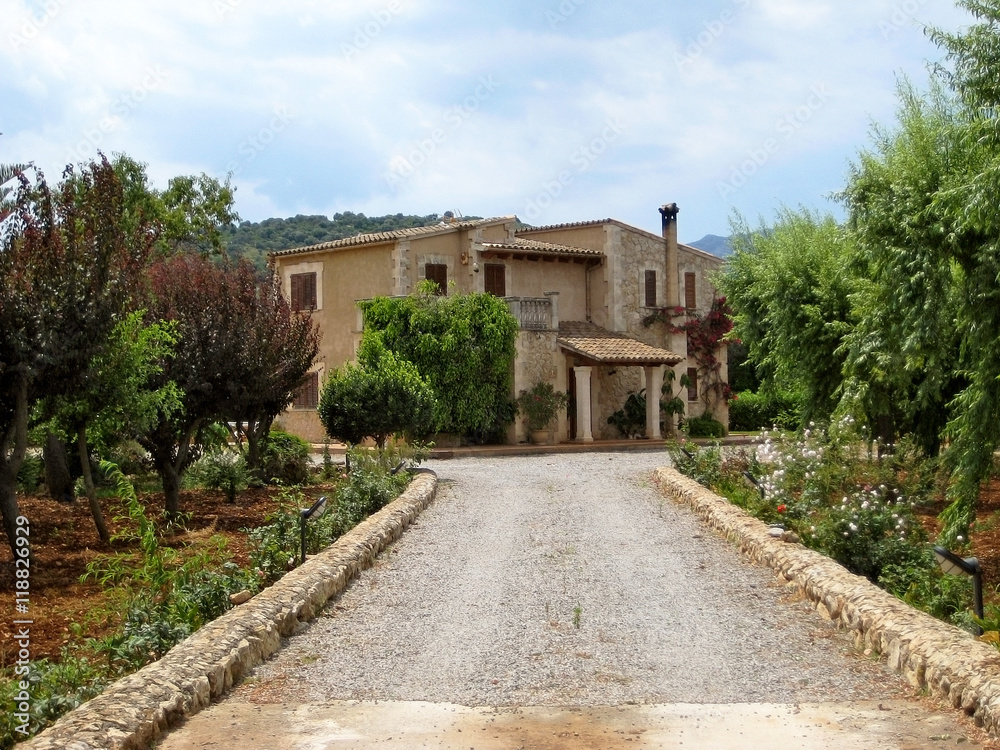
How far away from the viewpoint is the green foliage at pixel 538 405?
99.5ft

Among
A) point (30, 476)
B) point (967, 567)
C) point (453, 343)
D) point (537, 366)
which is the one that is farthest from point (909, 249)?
point (537, 366)

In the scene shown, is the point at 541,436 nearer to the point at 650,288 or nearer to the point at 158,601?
the point at 650,288

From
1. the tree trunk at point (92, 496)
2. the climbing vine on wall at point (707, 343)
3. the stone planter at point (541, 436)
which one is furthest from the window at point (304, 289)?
the tree trunk at point (92, 496)

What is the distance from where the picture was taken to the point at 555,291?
110ft

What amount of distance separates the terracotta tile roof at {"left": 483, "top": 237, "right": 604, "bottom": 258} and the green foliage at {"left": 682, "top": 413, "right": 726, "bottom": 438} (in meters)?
6.14

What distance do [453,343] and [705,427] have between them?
1009 centimetres

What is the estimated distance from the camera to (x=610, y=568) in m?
10.9

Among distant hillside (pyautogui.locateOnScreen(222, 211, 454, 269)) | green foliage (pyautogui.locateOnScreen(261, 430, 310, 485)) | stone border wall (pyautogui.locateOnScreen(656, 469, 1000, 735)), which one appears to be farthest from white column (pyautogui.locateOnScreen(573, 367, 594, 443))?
distant hillside (pyautogui.locateOnScreen(222, 211, 454, 269))

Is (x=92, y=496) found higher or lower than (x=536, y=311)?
lower

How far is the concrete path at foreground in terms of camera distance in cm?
566

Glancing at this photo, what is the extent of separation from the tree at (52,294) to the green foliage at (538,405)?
19.6 metres

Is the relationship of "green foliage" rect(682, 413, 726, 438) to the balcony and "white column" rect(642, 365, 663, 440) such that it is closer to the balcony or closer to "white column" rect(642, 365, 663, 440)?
"white column" rect(642, 365, 663, 440)

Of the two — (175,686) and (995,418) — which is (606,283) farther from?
(175,686)

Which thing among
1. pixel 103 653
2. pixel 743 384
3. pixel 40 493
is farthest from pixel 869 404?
pixel 743 384
